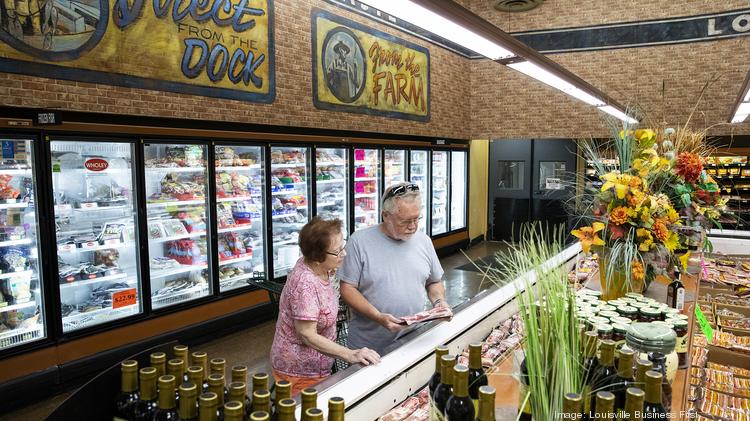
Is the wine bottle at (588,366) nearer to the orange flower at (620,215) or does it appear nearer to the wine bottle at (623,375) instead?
the wine bottle at (623,375)

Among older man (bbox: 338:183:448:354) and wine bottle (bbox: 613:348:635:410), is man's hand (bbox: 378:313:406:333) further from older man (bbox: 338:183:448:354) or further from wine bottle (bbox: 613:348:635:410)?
wine bottle (bbox: 613:348:635:410)

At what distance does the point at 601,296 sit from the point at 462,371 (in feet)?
6.11

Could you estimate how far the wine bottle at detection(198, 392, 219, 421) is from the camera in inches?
45.6

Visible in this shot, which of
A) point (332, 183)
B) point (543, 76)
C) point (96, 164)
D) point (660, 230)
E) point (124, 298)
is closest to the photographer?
point (660, 230)

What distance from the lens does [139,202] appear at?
5062mm

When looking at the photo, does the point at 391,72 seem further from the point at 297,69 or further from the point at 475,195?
the point at 475,195

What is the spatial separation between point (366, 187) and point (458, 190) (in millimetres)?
3505

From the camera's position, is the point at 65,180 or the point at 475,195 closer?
the point at 65,180

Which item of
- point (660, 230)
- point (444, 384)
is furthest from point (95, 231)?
point (660, 230)

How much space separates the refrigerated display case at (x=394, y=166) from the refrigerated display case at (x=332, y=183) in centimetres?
121

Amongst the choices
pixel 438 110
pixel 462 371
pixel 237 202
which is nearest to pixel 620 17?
pixel 438 110

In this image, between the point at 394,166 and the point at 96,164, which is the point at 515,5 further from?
the point at 96,164

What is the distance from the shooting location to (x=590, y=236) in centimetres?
278

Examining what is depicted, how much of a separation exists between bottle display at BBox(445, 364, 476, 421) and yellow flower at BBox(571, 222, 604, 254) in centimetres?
168
